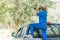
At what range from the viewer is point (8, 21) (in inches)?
610

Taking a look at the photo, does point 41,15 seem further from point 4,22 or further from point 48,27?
point 4,22

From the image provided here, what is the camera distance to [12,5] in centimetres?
1455

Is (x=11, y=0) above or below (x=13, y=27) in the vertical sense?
above

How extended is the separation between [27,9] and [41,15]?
26.4 feet

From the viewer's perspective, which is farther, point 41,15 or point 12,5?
point 12,5

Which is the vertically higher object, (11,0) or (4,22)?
(11,0)

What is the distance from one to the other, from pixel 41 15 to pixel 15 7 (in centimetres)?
807

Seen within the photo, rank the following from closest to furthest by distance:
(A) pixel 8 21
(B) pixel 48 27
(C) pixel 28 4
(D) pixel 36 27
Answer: (D) pixel 36 27 → (B) pixel 48 27 → (C) pixel 28 4 → (A) pixel 8 21

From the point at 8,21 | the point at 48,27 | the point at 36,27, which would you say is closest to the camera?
the point at 36,27

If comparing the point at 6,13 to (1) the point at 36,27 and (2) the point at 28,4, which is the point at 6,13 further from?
(1) the point at 36,27

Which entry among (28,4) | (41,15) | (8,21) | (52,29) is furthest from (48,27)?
(8,21)

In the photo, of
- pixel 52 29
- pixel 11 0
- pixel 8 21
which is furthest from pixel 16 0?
pixel 52 29

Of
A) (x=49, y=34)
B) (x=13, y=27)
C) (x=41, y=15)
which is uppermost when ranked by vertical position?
(x=41, y=15)

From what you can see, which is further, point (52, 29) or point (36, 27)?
point (52, 29)
